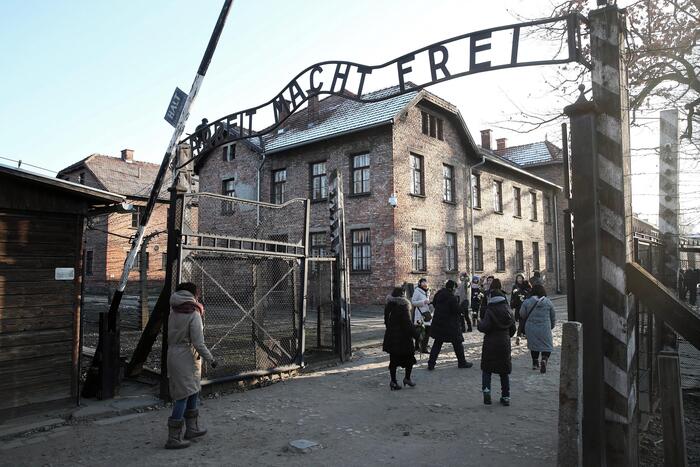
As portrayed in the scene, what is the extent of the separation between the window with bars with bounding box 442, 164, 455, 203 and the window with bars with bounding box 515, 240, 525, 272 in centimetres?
729

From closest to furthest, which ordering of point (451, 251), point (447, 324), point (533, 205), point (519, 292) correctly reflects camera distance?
point (447, 324), point (519, 292), point (451, 251), point (533, 205)

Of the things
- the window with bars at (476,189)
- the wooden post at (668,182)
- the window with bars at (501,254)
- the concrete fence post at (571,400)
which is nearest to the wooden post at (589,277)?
the concrete fence post at (571,400)

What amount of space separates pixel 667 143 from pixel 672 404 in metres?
4.46

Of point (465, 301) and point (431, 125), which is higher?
point (431, 125)

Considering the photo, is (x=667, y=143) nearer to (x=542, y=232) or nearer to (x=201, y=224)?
(x=201, y=224)

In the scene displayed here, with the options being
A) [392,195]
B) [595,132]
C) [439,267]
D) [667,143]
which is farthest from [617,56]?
[439,267]

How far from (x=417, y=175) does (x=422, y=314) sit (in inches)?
449

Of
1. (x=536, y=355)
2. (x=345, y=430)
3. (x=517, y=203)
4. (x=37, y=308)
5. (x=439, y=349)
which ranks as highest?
(x=517, y=203)

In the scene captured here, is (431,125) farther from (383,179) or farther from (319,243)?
(319,243)

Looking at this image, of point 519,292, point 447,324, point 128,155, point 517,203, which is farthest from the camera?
point 128,155

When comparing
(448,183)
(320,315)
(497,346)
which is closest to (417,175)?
(448,183)

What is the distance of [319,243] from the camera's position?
21.3 meters

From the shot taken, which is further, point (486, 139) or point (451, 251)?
point (486, 139)

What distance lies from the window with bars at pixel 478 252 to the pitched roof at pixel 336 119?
26.6ft
